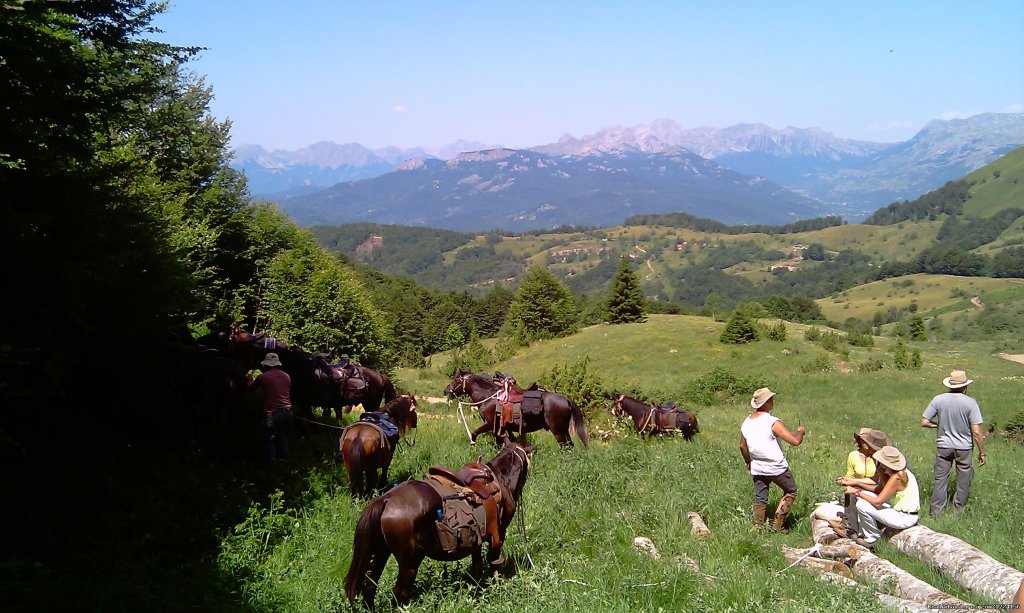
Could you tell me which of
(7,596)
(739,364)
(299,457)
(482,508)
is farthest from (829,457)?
(739,364)

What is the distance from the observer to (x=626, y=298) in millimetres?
47531

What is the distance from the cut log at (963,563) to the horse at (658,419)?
7.46 m

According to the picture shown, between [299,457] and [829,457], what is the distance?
11.4 m

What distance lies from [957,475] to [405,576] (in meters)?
8.15

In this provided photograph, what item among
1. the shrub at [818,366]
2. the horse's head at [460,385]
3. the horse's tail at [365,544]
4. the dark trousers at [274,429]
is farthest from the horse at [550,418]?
the shrub at [818,366]

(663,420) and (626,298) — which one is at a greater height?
(663,420)

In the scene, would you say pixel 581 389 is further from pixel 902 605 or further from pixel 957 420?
pixel 902 605

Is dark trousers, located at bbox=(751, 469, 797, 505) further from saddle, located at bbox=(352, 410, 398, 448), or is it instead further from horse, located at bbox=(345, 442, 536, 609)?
saddle, located at bbox=(352, 410, 398, 448)

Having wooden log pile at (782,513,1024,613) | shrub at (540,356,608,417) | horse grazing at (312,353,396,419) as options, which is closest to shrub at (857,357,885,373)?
shrub at (540,356,608,417)

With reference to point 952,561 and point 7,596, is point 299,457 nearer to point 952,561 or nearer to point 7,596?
point 7,596

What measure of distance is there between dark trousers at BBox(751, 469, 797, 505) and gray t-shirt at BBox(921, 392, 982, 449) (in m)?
2.70

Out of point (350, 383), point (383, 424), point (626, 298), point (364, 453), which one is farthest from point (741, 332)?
point (364, 453)

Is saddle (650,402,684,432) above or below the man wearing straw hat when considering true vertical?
below

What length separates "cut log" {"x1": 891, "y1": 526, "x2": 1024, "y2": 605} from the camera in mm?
5078
